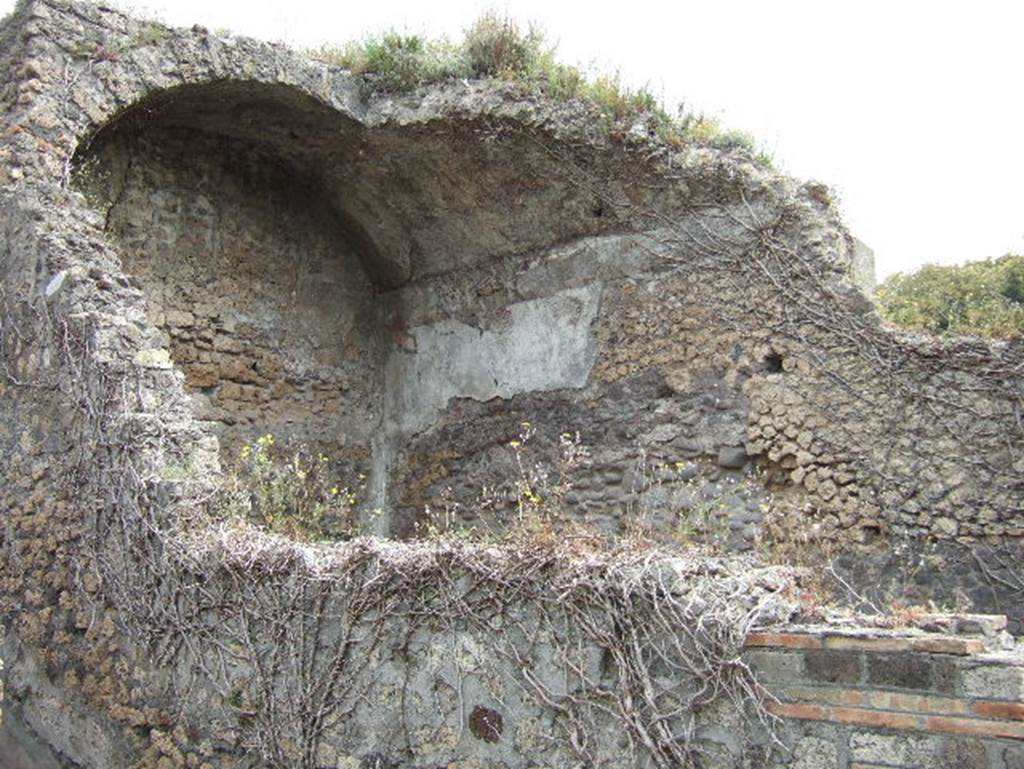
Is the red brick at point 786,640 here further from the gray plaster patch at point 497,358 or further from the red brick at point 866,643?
the gray plaster patch at point 497,358

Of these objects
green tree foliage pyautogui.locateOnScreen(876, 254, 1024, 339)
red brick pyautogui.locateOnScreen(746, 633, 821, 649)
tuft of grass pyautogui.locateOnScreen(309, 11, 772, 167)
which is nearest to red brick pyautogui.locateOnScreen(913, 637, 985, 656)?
red brick pyautogui.locateOnScreen(746, 633, 821, 649)

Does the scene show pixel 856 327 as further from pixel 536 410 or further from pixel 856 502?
pixel 536 410

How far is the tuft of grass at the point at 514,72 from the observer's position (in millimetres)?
7355

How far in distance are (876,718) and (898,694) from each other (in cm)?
9

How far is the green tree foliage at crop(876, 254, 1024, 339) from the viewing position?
643cm

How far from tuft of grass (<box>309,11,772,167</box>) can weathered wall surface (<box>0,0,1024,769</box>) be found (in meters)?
0.17

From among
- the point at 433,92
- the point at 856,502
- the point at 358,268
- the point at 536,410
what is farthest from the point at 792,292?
the point at 358,268

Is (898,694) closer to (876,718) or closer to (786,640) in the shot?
(876,718)

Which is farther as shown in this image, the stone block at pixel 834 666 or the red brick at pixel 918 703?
the stone block at pixel 834 666

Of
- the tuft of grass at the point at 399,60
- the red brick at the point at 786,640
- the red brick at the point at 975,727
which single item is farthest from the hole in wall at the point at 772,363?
the red brick at the point at 975,727

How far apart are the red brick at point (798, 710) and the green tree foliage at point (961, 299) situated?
3867mm

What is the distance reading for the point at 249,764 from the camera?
4148 millimetres

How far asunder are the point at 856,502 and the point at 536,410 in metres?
2.57

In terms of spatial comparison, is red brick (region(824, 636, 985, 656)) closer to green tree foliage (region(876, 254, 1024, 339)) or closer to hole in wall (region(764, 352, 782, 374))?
green tree foliage (region(876, 254, 1024, 339))
